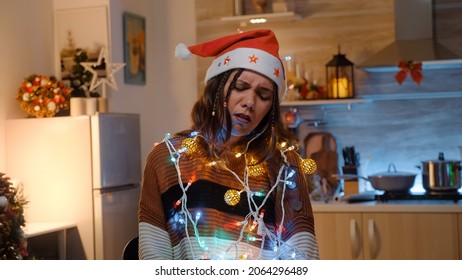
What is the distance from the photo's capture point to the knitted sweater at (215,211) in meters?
1.46

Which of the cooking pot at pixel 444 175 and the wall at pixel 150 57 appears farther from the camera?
the wall at pixel 150 57

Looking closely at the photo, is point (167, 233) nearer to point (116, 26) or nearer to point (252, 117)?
point (252, 117)

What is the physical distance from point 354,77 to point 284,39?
423 mm

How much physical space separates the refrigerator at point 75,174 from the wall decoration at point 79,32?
0.45 meters

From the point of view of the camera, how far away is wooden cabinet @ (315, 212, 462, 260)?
339 cm

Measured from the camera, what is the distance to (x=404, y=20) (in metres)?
3.85

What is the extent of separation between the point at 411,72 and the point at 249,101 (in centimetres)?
253

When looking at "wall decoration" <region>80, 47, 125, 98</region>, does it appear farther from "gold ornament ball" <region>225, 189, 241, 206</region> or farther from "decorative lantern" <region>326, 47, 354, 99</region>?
"gold ornament ball" <region>225, 189, 241, 206</region>

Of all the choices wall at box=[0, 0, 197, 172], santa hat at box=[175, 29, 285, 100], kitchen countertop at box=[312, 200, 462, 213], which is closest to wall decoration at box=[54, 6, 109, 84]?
wall at box=[0, 0, 197, 172]

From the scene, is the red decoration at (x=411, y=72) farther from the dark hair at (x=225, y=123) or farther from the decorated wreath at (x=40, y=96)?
the dark hair at (x=225, y=123)

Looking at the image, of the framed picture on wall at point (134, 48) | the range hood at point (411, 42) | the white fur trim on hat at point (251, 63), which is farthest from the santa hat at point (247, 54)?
the framed picture on wall at point (134, 48)

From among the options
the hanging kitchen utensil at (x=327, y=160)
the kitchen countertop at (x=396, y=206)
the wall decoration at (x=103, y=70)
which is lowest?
the kitchen countertop at (x=396, y=206)
